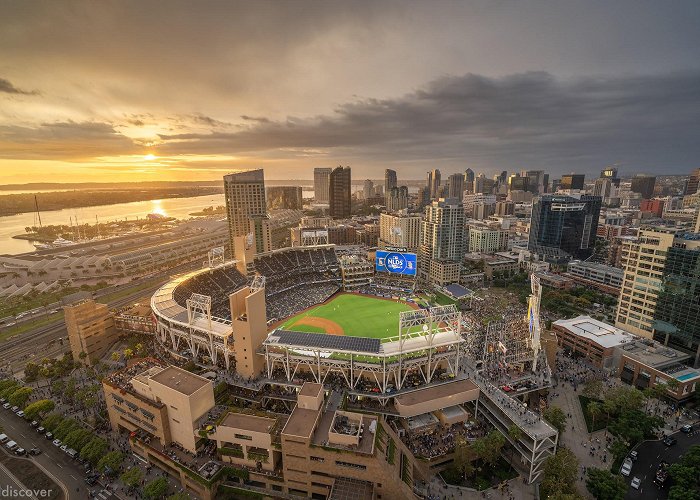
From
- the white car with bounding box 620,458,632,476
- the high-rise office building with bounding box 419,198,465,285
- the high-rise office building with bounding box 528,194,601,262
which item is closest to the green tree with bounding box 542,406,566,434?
the white car with bounding box 620,458,632,476

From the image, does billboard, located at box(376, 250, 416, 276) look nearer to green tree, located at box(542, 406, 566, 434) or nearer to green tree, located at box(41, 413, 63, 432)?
green tree, located at box(542, 406, 566, 434)

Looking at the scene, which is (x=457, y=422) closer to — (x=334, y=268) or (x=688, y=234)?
(x=688, y=234)

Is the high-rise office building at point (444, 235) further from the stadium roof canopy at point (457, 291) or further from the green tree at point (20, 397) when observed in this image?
the green tree at point (20, 397)

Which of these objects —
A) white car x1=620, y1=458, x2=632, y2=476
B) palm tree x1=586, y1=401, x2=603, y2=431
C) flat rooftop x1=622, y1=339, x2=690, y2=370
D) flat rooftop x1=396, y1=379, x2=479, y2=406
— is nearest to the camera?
white car x1=620, y1=458, x2=632, y2=476

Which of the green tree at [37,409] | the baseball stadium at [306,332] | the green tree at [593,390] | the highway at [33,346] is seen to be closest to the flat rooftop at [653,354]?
the green tree at [593,390]

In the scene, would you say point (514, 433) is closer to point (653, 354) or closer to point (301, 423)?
point (301, 423)

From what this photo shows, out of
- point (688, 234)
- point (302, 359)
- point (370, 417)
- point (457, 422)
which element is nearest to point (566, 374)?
point (457, 422)
